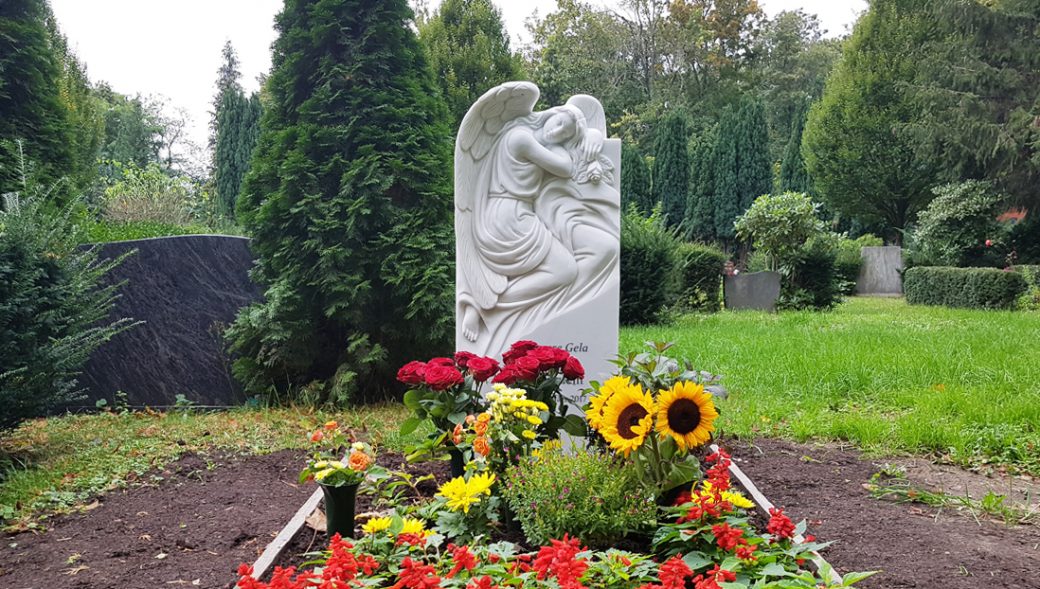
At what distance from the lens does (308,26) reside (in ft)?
19.9

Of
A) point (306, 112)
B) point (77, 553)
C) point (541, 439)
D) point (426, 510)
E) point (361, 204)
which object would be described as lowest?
point (77, 553)

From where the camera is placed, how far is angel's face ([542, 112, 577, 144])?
4152mm

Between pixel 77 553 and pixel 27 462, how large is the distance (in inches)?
66.4

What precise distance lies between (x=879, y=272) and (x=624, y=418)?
18.5m

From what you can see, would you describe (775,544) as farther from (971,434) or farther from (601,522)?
(971,434)

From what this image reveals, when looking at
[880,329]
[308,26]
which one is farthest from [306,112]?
[880,329]

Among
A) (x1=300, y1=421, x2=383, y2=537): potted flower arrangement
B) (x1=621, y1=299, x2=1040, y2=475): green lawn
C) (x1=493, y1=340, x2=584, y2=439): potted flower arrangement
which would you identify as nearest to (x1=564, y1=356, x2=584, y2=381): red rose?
(x1=493, y1=340, x2=584, y2=439): potted flower arrangement

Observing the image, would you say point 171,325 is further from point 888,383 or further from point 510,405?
point 888,383

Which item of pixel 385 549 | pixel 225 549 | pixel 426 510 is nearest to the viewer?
pixel 385 549

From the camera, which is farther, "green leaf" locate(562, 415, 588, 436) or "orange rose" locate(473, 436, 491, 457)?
"green leaf" locate(562, 415, 588, 436)

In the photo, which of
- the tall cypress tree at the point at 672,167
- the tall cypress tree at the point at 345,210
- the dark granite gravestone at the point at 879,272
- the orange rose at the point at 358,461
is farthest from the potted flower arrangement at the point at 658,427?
the tall cypress tree at the point at 672,167

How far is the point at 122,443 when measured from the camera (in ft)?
15.7

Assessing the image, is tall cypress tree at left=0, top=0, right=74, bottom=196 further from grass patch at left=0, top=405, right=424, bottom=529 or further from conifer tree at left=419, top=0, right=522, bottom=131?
conifer tree at left=419, top=0, right=522, bottom=131

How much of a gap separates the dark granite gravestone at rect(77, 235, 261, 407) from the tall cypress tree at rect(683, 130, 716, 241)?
16.7 m
